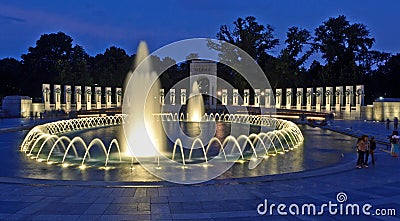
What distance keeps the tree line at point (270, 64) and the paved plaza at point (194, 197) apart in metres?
44.4

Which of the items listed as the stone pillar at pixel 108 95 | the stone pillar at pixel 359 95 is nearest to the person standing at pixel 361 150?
the stone pillar at pixel 359 95

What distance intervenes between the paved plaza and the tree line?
44377mm

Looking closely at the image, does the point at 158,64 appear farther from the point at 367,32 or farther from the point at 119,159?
the point at 119,159

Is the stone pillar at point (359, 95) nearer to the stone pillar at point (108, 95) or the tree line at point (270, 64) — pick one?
the tree line at point (270, 64)

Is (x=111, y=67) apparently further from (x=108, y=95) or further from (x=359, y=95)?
(x=359, y=95)

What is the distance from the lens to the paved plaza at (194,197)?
293 inches

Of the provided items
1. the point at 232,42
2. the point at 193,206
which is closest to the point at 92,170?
the point at 193,206

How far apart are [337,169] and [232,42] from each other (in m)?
56.5

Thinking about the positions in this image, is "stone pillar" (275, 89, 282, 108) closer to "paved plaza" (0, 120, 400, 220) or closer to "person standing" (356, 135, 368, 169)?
"person standing" (356, 135, 368, 169)

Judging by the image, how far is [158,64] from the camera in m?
69.9

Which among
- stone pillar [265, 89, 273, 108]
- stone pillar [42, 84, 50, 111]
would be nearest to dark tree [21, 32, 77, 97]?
stone pillar [42, 84, 50, 111]

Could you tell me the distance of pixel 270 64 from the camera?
60.9 metres

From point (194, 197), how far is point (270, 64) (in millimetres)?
54344

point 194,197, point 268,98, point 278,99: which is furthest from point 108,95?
point 194,197
